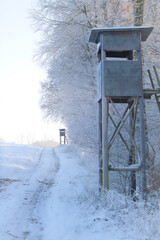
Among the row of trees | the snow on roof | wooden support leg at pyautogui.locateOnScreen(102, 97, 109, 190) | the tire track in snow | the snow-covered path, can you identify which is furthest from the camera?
the row of trees

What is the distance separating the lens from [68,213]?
594cm

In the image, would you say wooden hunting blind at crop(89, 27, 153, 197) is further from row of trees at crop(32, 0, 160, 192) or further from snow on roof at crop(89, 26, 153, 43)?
row of trees at crop(32, 0, 160, 192)

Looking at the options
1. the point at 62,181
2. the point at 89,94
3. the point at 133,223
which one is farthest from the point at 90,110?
the point at 133,223

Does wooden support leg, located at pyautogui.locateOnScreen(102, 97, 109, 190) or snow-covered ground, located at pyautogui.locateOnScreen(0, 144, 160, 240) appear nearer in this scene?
snow-covered ground, located at pyautogui.locateOnScreen(0, 144, 160, 240)

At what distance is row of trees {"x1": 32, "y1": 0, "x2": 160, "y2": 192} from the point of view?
10.5 m

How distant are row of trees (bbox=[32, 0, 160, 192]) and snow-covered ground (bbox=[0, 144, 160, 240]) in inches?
106

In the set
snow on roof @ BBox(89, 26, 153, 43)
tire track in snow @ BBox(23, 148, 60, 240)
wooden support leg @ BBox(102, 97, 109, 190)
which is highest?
snow on roof @ BBox(89, 26, 153, 43)

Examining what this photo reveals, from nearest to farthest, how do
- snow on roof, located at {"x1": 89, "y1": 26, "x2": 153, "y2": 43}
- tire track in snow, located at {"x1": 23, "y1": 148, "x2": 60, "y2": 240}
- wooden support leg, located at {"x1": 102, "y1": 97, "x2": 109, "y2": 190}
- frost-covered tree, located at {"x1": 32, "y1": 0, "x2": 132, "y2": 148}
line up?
1. tire track in snow, located at {"x1": 23, "y1": 148, "x2": 60, "y2": 240}
2. wooden support leg, located at {"x1": 102, "y1": 97, "x2": 109, "y2": 190}
3. snow on roof, located at {"x1": 89, "y1": 26, "x2": 153, "y2": 43}
4. frost-covered tree, located at {"x1": 32, "y1": 0, "x2": 132, "y2": 148}

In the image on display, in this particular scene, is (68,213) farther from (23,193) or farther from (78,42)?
(78,42)

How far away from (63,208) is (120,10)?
9287 millimetres

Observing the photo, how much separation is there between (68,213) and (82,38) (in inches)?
365

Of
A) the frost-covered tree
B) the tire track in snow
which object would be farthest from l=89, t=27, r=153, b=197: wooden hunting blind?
the frost-covered tree

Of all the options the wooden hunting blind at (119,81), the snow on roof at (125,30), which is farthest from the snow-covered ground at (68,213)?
the snow on roof at (125,30)

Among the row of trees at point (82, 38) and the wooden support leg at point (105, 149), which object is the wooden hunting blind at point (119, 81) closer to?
the wooden support leg at point (105, 149)
